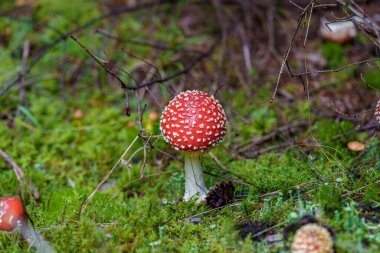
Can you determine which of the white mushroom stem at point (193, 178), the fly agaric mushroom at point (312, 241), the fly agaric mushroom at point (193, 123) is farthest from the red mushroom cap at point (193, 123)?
the fly agaric mushroom at point (312, 241)

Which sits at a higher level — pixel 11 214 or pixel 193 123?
pixel 193 123

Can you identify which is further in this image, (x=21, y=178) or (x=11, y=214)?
(x=21, y=178)

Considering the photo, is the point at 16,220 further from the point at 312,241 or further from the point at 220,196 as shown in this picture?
the point at 312,241

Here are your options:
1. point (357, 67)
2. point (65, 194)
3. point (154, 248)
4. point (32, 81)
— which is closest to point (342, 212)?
point (154, 248)

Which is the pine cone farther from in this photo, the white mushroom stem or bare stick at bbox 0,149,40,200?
bare stick at bbox 0,149,40,200

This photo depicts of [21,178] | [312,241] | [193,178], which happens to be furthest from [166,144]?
[312,241]

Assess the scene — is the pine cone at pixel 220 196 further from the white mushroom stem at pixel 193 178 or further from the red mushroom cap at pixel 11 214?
the red mushroom cap at pixel 11 214

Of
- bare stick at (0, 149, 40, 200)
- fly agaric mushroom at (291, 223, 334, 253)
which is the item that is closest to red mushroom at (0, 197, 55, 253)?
bare stick at (0, 149, 40, 200)
